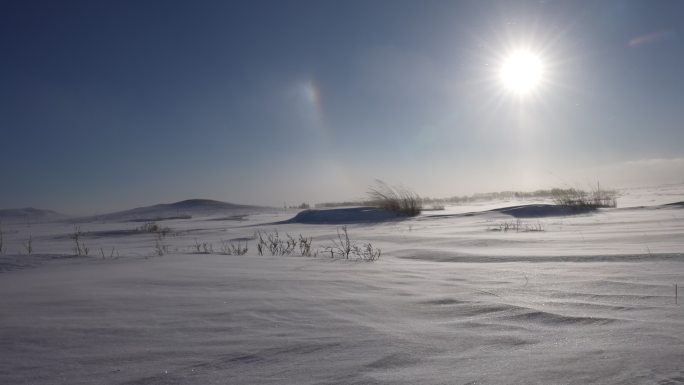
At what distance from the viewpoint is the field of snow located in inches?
35.2

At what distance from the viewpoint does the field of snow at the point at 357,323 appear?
893 millimetres

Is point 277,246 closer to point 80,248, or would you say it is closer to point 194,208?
point 80,248

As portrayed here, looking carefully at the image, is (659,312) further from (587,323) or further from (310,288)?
(310,288)

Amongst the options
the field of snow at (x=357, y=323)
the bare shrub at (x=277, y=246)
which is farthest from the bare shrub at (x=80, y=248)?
the bare shrub at (x=277, y=246)

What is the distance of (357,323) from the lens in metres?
1.25

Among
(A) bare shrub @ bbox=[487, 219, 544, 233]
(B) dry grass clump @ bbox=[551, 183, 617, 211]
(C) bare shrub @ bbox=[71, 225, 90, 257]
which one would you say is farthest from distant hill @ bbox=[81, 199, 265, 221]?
(A) bare shrub @ bbox=[487, 219, 544, 233]

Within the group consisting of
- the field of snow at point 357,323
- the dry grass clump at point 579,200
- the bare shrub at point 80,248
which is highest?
the dry grass clump at point 579,200

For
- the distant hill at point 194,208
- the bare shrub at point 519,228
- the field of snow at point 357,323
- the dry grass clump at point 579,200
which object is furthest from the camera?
the distant hill at point 194,208

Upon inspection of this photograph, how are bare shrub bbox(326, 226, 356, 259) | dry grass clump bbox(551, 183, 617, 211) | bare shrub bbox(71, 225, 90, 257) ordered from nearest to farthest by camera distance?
bare shrub bbox(326, 226, 356, 259) → bare shrub bbox(71, 225, 90, 257) → dry grass clump bbox(551, 183, 617, 211)

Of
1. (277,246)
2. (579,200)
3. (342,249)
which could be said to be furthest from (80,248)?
(579,200)

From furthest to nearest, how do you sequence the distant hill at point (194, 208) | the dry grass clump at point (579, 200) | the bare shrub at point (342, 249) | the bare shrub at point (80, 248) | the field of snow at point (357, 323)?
the distant hill at point (194, 208), the dry grass clump at point (579, 200), the bare shrub at point (80, 248), the bare shrub at point (342, 249), the field of snow at point (357, 323)

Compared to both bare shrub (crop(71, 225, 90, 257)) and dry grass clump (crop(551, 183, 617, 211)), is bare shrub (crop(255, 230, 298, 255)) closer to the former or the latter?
bare shrub (crop(71, 225, 90, 257))

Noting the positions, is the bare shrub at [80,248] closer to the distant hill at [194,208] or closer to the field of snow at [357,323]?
the field of snow at [357,323]

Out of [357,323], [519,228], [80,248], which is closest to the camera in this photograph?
[357,323]
